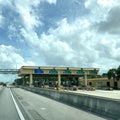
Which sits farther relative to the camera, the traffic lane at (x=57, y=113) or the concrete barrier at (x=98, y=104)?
the traffic lane at (x=57, y=113)

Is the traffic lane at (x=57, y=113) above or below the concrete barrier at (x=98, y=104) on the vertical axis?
below

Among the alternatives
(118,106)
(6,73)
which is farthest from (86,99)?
(6,73)

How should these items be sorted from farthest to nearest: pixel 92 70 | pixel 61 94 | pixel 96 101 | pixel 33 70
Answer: pixel 92 70, pixel 33 70, pixel 61 94, pixel 96 101

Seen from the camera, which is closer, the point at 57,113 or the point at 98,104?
the point at 98,104

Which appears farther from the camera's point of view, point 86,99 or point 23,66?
point 23,66

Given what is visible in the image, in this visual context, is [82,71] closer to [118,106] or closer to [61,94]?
[61,94]

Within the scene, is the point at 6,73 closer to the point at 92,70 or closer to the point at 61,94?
the point at 92,70

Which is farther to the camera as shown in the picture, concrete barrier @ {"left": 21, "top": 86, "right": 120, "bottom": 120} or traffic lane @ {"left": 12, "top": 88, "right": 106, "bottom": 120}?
traffic lane @ {"left": 12, "top": 88, "right": 106, "bottom": 120}

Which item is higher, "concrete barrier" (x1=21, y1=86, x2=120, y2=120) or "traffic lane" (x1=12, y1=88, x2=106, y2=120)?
"concrete barrier" (x1=21, y1=86, x2=120, y2=120)

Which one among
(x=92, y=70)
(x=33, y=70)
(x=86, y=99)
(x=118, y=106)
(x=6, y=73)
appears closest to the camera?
Answer: (x=118, y=106)

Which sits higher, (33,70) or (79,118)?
(33,70)

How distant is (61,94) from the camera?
31422 millimetres

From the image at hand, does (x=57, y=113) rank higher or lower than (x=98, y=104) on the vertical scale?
lower

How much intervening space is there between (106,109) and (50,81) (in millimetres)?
180807
